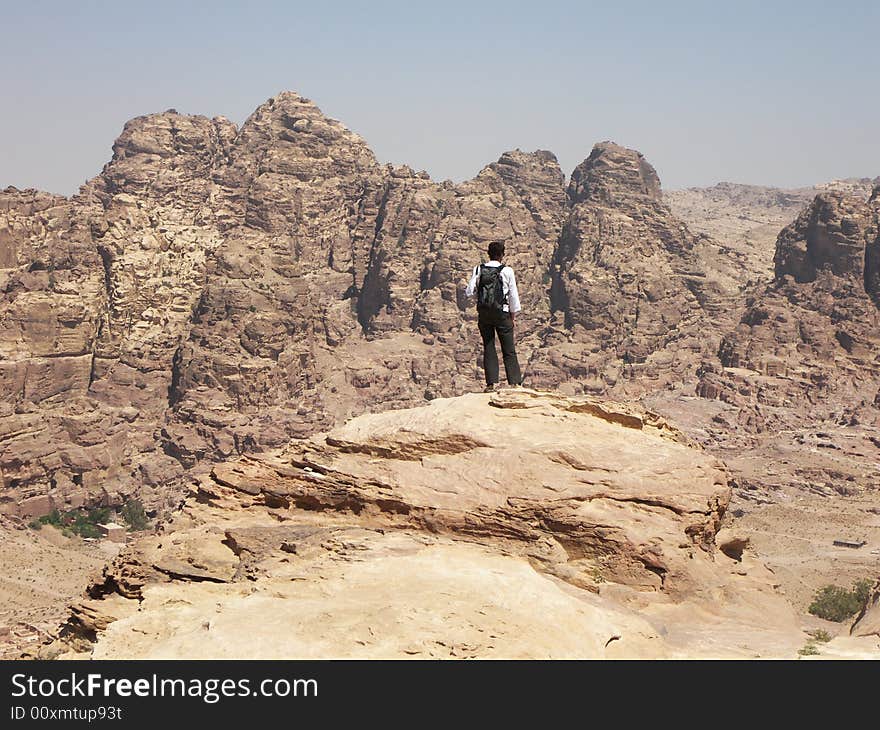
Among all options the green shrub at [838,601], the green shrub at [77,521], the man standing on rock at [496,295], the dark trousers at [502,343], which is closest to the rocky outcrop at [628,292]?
the green shrub at [838,601]

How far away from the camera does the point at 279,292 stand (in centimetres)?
9981

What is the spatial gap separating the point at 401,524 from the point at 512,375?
4.35m

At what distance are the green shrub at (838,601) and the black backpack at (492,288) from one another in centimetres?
3680

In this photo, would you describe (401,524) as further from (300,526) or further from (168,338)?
(168,338)

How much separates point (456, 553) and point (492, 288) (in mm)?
5088

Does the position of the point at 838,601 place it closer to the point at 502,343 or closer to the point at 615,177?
the point at 502,343

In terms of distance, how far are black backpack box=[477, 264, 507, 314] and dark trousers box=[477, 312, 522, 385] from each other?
16 cm

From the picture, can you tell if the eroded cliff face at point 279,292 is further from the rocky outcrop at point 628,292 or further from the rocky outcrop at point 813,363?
the rocky outcrop at point 813,363

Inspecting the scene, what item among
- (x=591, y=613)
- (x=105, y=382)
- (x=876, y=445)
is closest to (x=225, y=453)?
(x=105, y=382)

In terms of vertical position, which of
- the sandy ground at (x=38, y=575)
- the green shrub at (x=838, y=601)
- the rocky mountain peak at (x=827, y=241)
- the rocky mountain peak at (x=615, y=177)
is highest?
the rocky mountain peak at (x=615, y=177)

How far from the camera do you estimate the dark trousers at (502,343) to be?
15.5 m

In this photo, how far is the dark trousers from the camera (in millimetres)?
15472

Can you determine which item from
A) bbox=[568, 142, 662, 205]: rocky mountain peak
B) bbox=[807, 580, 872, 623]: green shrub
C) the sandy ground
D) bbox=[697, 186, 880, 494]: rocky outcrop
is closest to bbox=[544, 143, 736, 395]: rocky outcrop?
bbox=[568, 142, 662, 205]: rocky mountain peak

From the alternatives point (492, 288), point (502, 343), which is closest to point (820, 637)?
point (502, 343)
